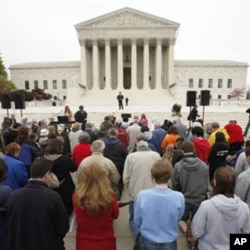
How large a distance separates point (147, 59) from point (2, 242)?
Answer: 53.7 metres

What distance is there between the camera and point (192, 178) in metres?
4.59

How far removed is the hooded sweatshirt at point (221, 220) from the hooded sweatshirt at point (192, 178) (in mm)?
1430

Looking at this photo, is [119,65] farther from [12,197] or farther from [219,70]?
[12,197]

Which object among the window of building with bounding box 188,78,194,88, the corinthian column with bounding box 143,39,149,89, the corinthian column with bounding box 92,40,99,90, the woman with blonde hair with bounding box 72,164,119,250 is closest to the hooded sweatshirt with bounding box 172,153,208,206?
the woman with blonde hair with bounding box 72,164,119,250

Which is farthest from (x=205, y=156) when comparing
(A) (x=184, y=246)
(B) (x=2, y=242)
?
(B) (x=2, y=242)

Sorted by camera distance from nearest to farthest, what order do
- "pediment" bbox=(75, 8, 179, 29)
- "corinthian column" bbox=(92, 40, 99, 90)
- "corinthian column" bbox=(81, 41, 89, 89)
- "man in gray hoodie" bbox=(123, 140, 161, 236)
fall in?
"man in gray hoodie" bbox=(123, 140, 161, 236), "pediment" bbox=(75, 8, 179, 29), "corinthian column" bbox=(92, 40, 99, 90), "corinthian column" bbox=(81, 41, 89, 89)

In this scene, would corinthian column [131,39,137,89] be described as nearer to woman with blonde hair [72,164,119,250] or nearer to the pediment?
the pediment

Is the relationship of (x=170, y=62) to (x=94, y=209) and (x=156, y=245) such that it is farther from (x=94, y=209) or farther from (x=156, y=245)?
(x=94, y=209)

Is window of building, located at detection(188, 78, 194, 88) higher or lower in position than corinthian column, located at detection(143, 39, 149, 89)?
lower

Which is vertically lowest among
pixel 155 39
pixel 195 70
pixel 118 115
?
pixel 118 115

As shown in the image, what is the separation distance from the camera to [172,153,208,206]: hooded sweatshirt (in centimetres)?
459

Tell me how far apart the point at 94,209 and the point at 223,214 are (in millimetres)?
1339

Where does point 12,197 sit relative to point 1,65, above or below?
below

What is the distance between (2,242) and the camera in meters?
3.79
